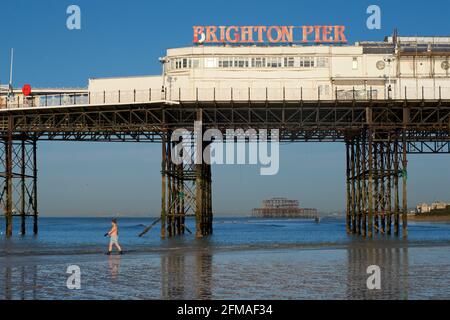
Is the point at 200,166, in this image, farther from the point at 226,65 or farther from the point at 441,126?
the point at 441,126

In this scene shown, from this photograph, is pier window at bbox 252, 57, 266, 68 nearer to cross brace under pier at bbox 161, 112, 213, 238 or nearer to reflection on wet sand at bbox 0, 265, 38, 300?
cross brace under pier at bbox 161, 112, 213, 238

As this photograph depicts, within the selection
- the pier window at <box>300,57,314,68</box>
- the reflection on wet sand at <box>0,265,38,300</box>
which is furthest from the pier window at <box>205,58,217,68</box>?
the reflection on wet sand at <box>0,265,38,300</box>

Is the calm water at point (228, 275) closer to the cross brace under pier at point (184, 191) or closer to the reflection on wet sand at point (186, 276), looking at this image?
the reflection on wet sand at point (186, 276)

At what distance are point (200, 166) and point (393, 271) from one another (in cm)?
3100

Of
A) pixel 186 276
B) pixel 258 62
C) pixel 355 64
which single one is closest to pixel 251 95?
pixel 258 62

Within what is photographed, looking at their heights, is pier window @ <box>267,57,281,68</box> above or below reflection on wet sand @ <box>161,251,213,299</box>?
above

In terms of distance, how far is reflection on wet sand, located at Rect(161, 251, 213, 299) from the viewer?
2120 centimetres

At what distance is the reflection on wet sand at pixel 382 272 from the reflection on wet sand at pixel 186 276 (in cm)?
457

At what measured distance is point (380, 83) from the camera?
60.8m

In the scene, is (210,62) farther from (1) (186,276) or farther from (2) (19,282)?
(2) (19,282)

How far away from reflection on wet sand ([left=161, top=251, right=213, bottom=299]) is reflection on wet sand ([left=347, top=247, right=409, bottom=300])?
4.57 m

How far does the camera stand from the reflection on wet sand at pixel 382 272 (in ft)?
69.2

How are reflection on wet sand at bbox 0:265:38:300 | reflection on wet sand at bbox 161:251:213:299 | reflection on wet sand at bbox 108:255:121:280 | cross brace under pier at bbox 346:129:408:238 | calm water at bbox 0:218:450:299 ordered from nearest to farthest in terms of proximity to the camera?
reflection on wet sand at bbox 0:265:38:300
calm water at bbox 0:218:450:299
reflection on wet sand at bbox 161:251:213:299
reflection on wet sand at bbox 108:255:121:280
cross brace under pier at bbox 346:129:408:238

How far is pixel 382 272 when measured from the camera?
1078 inches
